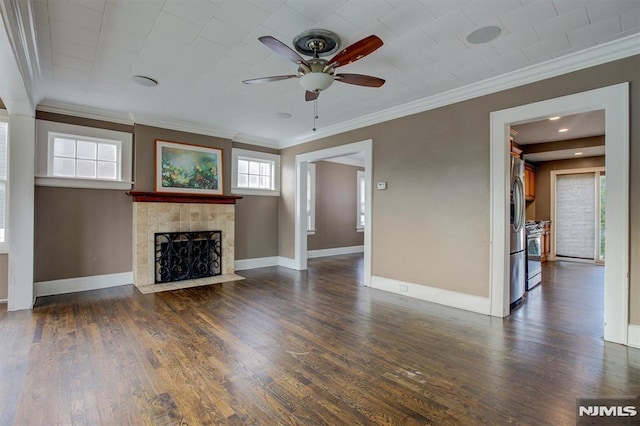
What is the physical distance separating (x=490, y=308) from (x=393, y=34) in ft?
10.3

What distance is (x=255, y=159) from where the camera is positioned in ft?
21.4

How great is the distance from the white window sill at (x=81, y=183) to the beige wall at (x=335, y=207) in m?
4.21

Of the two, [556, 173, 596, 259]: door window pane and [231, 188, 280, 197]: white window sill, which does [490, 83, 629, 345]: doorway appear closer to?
[231, 188, 280, 197]: white window sill

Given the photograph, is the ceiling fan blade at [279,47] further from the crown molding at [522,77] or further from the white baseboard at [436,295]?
the white baseboard at [436,295]

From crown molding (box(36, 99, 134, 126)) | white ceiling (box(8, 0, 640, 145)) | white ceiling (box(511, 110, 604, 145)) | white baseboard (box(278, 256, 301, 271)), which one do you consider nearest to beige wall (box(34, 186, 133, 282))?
crown molding (box(36, 99, 134, 126))

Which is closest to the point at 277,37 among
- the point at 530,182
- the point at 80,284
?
→ the point at 80,284

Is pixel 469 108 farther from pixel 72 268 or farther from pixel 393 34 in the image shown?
pixel 72 268

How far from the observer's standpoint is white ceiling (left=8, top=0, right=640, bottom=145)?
7.54ft

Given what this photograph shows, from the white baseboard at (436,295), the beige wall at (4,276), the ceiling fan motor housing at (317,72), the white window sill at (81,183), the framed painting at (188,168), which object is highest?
the ceiling fan motor housing at (317,72)

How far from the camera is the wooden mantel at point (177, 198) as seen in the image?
16.0ft

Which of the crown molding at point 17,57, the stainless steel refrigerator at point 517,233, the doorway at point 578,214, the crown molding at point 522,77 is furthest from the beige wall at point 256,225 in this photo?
the doorway at point 578,214

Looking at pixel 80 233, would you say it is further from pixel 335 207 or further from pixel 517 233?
pixel 517 233

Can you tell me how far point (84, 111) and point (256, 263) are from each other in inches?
153

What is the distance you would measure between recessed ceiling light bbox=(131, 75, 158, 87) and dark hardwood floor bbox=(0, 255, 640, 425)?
2.72 meters
